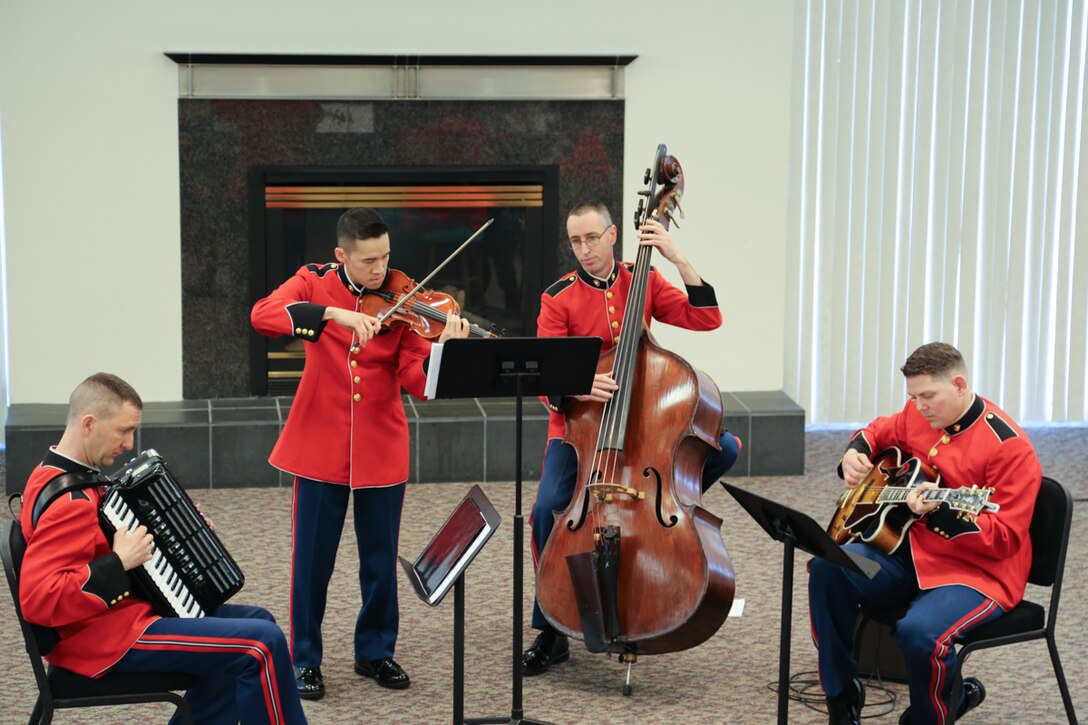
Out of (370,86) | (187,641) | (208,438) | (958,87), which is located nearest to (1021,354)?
(958,87)

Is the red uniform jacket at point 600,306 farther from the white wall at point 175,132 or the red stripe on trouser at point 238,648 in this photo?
the white wall at point 175,132

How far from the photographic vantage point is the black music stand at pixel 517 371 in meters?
3.00

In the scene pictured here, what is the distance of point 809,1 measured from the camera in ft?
20.0

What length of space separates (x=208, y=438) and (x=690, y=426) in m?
2.73

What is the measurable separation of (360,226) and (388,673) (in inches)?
46.8

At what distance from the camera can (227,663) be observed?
110 inches

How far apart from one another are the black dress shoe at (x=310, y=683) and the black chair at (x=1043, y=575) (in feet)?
5.19

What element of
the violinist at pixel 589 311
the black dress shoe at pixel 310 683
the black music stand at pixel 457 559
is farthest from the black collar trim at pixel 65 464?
the violinist at pixel 589 311

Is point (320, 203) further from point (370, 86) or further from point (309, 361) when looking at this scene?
point (309, 361)

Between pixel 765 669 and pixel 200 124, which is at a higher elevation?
pixel 200 124

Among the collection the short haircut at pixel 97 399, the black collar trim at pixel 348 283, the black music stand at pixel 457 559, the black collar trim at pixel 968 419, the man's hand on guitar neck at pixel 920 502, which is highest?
the black collar trim at pixel 348 283

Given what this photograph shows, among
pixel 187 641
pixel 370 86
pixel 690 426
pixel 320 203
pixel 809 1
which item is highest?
pixel 809 1

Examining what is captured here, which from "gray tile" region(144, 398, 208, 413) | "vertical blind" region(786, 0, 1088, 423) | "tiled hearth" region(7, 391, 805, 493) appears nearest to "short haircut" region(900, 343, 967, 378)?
"tiled hearth" region(7, 391, 805, 493)

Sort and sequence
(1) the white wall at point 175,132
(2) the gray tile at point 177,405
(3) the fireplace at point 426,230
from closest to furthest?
(1) the white wall at point 175,132, (2) the gray tile at point 177,405, (3) the fireplace at point 426,230
